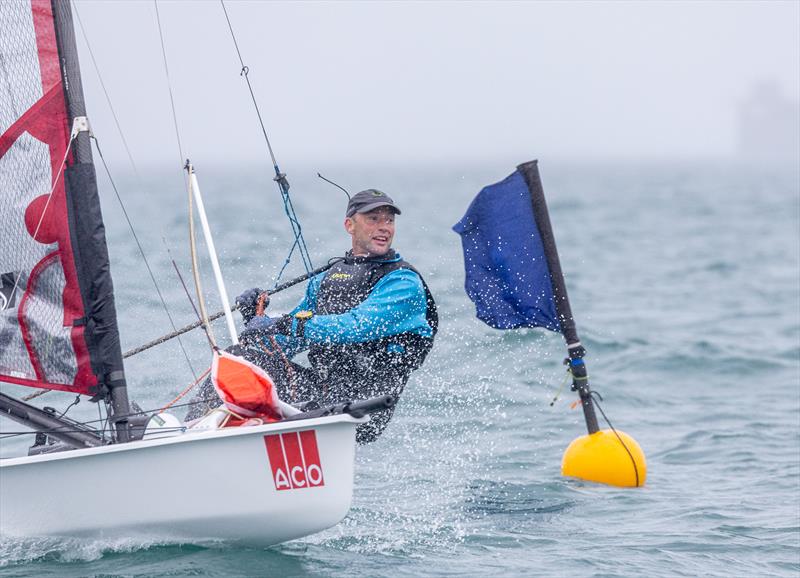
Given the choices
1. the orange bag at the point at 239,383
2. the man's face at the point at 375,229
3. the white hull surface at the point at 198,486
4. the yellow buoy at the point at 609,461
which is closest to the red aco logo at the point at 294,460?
the white hull surface at the point at 198,486

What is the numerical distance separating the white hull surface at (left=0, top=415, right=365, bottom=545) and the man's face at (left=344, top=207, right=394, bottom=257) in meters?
1.06

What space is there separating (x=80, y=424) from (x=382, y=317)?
3.88ft

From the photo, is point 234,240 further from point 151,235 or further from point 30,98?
point 30,98

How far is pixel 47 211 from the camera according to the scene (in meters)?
4.24

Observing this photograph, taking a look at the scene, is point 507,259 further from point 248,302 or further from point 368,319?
point 248,302

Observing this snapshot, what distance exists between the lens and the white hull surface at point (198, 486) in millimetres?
3959

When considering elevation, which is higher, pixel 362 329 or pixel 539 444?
pixel 362 329

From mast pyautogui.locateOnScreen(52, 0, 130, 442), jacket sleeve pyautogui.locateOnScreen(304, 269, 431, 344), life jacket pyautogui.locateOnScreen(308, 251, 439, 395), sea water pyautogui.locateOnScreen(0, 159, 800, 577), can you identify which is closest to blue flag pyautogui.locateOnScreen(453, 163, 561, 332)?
life jacket pyautogui.locateOnScreen(308, 251, 439, 395)

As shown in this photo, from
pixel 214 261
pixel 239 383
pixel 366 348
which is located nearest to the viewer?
pixel 239 383

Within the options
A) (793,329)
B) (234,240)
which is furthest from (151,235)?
(793,329)

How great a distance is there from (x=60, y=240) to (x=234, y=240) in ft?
38.8

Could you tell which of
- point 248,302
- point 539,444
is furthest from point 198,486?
A: point 539,444

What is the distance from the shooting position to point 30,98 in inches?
166

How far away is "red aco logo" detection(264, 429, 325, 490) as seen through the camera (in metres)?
3.94
